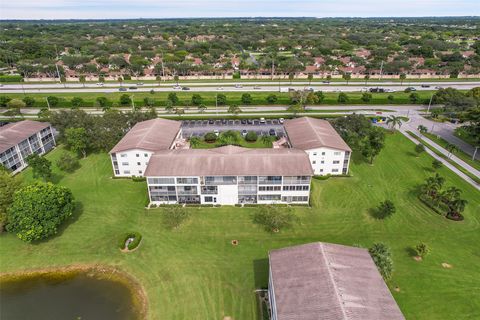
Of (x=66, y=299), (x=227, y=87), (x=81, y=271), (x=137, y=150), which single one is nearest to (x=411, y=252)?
(x=81, y=271)

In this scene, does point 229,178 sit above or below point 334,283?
below

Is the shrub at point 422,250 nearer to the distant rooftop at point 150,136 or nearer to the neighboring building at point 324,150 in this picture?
the neighboring building at point 324,150

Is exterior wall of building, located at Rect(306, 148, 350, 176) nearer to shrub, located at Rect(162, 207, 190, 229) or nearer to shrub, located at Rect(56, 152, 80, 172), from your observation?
shrub, located at Rect(162, 207, 190, 229)

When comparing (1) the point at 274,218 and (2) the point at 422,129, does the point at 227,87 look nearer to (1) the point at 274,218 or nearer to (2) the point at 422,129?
(2) the point at 422,129

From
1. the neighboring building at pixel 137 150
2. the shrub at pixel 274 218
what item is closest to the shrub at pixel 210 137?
the neighboring building at pixel 137 150

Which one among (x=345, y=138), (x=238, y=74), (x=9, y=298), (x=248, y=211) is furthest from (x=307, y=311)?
(x=238, y=74)
